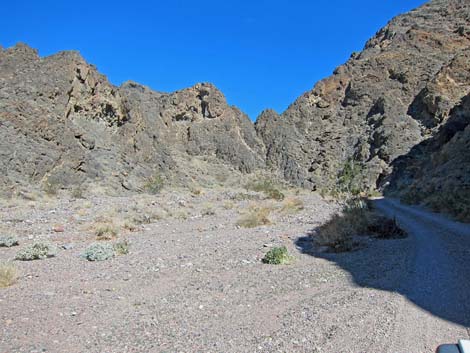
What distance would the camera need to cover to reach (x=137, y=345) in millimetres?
4480

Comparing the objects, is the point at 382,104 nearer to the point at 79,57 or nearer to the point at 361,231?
the point at 79,57

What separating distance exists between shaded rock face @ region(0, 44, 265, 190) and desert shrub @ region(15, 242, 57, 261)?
755 inches

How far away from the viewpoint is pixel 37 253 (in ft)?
31.4

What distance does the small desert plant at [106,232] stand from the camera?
13109 millimetres

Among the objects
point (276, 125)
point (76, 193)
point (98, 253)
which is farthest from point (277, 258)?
point (276, 125)

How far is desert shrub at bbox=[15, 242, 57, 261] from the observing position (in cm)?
951

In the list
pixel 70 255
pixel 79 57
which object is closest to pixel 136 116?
pixel 79 57

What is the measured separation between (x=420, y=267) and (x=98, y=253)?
7.25 m

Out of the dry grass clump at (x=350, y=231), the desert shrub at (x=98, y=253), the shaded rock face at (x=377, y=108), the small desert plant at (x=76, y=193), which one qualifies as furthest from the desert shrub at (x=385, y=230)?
the shaded rock face at (x=377, y=108)

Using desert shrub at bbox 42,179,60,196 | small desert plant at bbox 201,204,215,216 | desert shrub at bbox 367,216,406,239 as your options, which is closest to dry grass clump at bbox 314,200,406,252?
desert shrub at bbox 367,216,406,239

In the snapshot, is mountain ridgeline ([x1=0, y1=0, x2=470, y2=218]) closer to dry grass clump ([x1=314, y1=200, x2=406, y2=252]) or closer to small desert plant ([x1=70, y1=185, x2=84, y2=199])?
small desert plant ([x1=70, y1=185, x2=84, y2=199])

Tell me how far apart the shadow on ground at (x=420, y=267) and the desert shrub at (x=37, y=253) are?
6512 mm

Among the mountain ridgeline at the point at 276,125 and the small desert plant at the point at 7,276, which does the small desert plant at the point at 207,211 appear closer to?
the mountain ridgeline at the point at 276,125

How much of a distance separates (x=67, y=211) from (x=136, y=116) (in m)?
31.7
